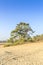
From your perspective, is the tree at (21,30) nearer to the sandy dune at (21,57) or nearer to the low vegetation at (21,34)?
the low vegetation at (21,34)

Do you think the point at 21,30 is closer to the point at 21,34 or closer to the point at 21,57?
the point at 21,34

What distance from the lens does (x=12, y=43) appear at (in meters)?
30.8

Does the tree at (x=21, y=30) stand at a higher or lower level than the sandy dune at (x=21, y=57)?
higher

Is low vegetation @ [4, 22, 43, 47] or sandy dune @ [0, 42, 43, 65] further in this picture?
low vegetation @ [4, 22, 43, 47]

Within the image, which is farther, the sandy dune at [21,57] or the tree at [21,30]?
the tree at [21,30]

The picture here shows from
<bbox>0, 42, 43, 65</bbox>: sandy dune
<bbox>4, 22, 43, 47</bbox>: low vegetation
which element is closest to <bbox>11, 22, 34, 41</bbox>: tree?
<bbox>4, 22, 43, 47</bbox>: low vegetation

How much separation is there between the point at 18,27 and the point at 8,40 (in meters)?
2.94

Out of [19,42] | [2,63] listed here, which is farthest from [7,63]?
[19,42]

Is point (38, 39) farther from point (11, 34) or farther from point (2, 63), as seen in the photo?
point (2, 63)

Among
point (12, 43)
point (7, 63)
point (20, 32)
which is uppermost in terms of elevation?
point (20, 32)

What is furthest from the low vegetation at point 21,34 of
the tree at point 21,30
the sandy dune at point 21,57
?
the sandy dune at point 21,57

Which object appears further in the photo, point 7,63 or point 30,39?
point 30,39

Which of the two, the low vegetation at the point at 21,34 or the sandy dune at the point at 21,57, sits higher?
the low vegetation at the point at 21,34

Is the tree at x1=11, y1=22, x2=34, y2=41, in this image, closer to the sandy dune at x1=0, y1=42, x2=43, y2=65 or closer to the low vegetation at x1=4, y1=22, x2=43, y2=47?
the low vegetation at x1=4, y1=22, x2=43, y2=47
